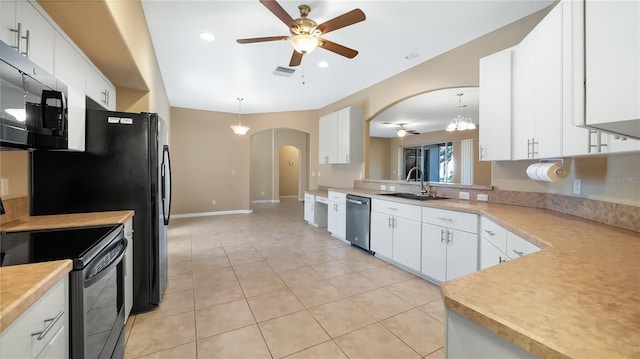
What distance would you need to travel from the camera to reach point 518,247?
165 cm

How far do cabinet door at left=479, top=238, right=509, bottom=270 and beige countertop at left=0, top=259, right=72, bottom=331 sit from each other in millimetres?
2494

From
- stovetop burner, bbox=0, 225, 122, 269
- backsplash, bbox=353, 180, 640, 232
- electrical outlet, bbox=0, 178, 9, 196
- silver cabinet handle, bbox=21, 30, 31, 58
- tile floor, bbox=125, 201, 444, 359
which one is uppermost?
silver cabinet handle, bbox=21, 30, 31, 58

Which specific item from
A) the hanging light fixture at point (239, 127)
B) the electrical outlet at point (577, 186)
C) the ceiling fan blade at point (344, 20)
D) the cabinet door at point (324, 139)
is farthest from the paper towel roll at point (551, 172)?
the hanging light fixture at point (239, 127)

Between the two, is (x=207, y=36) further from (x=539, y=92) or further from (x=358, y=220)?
(x=539, y=92)

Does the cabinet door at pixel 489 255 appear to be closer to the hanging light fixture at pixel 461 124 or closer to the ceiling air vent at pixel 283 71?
the hanging light fixture at pixel 461 124

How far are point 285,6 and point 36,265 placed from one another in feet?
8.61

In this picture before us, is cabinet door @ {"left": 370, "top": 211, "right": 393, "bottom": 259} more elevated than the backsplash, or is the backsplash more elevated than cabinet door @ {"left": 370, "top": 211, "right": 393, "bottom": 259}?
the backsplash

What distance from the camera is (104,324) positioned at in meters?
1.39

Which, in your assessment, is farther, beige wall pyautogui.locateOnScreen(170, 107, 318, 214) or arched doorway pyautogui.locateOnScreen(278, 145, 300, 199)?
arched doorway pyautogui.locateOnScreen(278, 145, 300, 199)

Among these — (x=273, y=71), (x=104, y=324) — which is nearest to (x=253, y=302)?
(x=104, y=324)

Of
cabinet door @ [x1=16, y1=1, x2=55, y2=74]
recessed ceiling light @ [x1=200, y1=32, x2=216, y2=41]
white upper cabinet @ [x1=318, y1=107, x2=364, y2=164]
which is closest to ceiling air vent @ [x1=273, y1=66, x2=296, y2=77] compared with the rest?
recessed ceiling light @ [x1=200, y1=32, x2=216, y2=41]

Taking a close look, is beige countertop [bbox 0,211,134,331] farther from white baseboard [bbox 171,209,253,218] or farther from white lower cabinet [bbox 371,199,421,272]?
white baseboard [bbox 171,209,253,218]

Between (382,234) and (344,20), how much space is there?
2574 mm

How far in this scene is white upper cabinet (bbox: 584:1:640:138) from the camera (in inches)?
27.8
